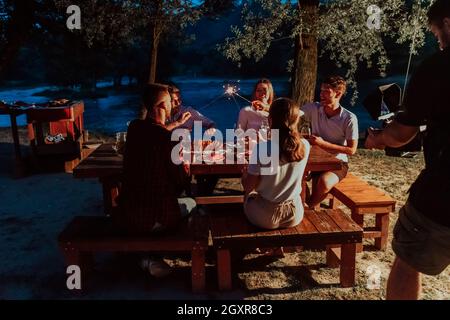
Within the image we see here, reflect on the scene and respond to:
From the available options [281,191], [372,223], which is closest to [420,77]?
[281,191]

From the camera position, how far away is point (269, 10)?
8.83 meters

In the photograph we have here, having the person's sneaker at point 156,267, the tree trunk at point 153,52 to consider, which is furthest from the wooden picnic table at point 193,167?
the tree trunk at point 153,52

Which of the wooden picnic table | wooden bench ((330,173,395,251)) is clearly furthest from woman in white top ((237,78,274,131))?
wooden bench ((330,173,395,251))

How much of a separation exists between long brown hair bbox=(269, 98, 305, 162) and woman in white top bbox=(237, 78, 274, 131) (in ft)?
6.52

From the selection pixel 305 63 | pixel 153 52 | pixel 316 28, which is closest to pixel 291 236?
pixel 316 28

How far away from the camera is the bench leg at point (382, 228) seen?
178 inches

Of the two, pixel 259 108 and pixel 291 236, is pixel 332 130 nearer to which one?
pixel 259 108

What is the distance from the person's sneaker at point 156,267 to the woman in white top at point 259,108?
237 cm

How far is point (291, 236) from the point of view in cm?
345

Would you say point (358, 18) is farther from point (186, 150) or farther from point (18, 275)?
point (18, 275)

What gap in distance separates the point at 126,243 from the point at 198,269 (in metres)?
0.69

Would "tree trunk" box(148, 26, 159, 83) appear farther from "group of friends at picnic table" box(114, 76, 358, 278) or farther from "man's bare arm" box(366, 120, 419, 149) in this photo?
"man's bare arm" box(366, 120, 419, 149)

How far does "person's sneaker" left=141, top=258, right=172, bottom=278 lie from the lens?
377 cm
